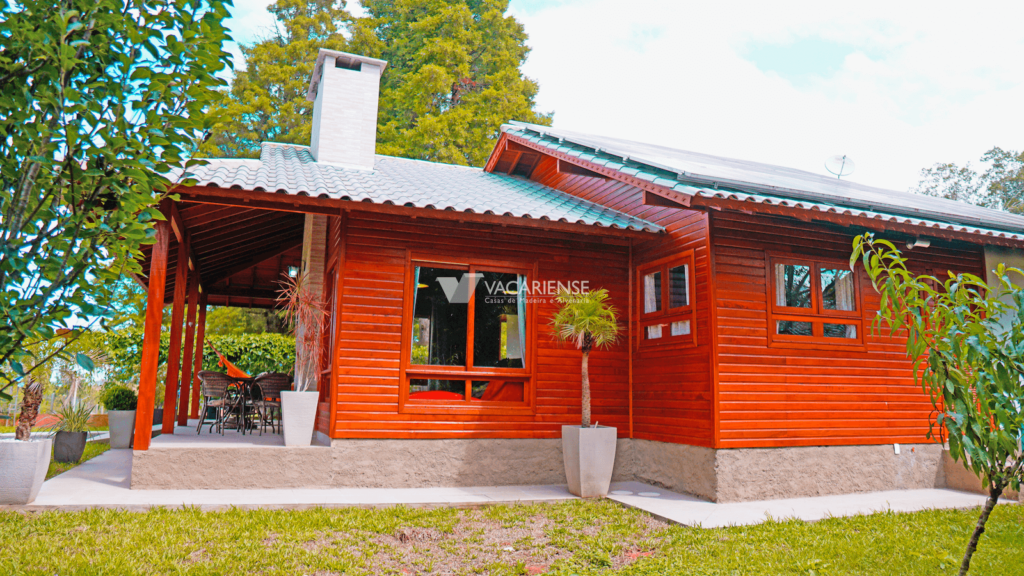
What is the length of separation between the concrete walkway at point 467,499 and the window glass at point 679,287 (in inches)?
82.8

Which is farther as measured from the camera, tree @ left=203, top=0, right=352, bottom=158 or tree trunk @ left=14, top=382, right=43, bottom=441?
tree @ left=203, top=0, right=352, bottom=158

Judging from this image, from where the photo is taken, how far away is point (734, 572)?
14.1ft

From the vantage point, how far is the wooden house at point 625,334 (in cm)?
677

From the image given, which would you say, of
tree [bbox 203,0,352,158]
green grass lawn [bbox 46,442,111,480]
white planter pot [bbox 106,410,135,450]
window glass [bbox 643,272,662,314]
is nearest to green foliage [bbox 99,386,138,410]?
white planter pot [bbox 106,410,135,450]

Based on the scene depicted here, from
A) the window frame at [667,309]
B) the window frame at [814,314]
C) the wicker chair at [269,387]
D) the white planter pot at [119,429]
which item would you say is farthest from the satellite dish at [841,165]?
the white planter pot at [119,429]

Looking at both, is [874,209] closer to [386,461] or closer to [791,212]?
[791,212]

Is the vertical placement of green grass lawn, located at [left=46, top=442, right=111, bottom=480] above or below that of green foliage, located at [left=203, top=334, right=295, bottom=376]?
below

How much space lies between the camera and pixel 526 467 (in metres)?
7.55

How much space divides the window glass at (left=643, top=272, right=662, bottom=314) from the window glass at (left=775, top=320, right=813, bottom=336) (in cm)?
132

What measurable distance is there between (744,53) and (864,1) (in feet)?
46.1

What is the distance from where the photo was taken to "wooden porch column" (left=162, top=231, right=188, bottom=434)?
8.31m

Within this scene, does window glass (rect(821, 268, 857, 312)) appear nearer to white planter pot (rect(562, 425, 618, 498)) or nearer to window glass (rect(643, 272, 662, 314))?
window glass (rect(643, 272, 662, 314))

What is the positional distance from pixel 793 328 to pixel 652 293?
162 centimetres

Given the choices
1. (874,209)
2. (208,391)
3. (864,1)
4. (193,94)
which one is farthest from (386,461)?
(864,1)
